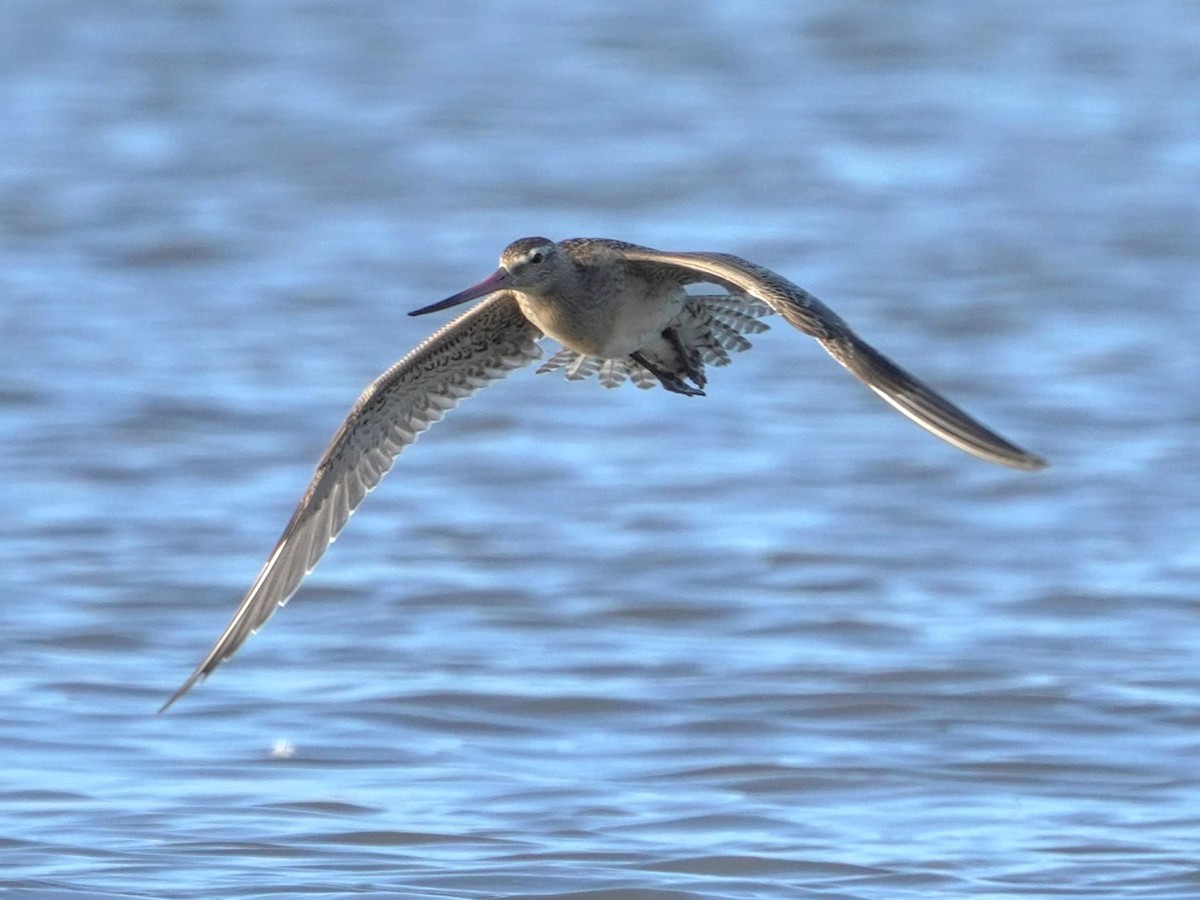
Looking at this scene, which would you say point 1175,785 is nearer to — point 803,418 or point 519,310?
point 519,310

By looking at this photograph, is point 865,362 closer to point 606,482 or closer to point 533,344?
point 533,344

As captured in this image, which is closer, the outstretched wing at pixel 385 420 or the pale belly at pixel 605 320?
the pale belly at pixel 605 320

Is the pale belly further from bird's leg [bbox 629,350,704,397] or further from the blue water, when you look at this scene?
the blue water

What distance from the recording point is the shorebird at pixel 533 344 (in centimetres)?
674

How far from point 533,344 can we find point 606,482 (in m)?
4.54

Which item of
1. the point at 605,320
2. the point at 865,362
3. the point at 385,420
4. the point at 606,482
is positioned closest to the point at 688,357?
the point at 605,320

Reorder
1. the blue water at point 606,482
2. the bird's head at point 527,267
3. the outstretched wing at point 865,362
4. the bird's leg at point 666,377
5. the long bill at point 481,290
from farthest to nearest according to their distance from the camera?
the blue water at point 606,482
the bird's leg at point 666,377
the bird's head at point 527,267
the long bill at point 481,290
the outstretched wing at point 865,362

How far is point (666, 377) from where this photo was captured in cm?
716

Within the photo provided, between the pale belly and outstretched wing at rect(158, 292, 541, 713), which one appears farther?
outstretched wing at rect(158, 292, 541, 713)

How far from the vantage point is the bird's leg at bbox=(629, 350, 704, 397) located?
23.2 ft

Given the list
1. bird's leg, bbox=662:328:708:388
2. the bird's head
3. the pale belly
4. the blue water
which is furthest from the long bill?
the blue water

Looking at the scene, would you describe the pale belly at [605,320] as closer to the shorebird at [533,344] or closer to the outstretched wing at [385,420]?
the shorebird at [533,344]

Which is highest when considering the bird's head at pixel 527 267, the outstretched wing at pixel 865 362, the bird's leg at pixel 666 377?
the bird's head at pixel 527 267

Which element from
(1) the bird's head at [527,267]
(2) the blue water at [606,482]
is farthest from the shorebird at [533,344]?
(2) the blue water at [606,482]
